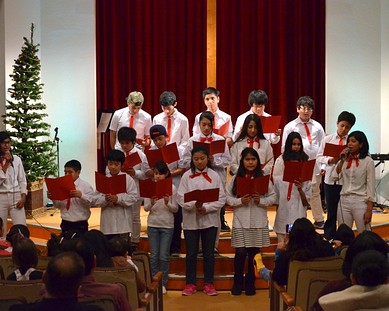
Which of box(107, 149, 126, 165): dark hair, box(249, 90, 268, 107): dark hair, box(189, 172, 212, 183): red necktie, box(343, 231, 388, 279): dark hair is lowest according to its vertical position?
box(343, 231, 388, 279): dark hair

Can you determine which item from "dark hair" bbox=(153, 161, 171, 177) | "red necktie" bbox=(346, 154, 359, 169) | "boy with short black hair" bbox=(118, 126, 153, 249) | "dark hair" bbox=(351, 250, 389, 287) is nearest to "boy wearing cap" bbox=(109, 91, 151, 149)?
"boy with short black hair" bbox=(118, 126, 153, 249)

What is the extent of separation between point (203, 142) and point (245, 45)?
3507 mm

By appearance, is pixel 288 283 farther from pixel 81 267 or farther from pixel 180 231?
pixel 180 231

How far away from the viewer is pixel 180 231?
7.78 metres

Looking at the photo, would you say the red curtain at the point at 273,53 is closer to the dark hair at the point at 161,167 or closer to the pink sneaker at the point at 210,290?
the dark hair at the point at 161,167

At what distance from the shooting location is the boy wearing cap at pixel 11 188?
769cm

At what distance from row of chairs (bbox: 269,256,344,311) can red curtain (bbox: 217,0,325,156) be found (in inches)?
231

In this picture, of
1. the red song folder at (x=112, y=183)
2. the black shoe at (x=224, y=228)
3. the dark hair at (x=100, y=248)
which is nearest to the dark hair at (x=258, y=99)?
the black shoe at (x=224, y=228)

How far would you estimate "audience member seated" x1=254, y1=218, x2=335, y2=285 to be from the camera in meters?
5.11

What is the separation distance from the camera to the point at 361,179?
716cm

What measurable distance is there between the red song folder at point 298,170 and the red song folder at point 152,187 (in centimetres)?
105

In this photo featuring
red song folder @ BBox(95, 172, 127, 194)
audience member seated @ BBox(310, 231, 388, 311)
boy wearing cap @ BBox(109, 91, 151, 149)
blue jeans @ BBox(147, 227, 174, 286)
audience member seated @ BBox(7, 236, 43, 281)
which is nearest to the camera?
audience member seated @ BBox(310, 231, 388, 311)

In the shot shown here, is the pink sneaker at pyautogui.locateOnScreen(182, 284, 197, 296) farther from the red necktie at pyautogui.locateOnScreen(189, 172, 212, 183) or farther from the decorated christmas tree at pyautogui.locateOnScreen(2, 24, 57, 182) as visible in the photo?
the decorated christmas tree at pyautogui.locateOnScreen(2, 24, 57, 182)

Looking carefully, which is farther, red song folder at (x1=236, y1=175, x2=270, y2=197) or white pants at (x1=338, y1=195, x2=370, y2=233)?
white pants at (x1=338, y1=195, x2=370, y2=233)
